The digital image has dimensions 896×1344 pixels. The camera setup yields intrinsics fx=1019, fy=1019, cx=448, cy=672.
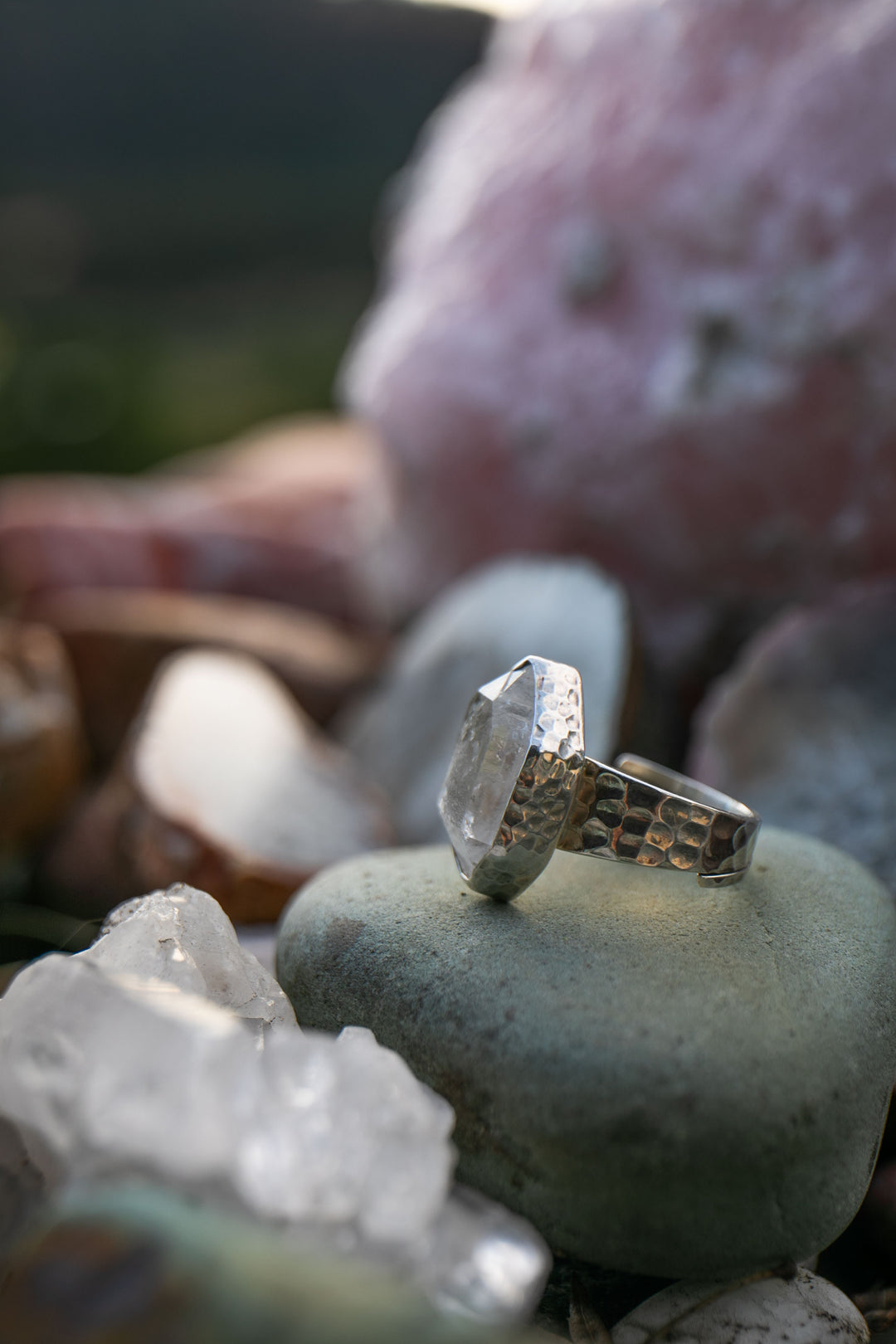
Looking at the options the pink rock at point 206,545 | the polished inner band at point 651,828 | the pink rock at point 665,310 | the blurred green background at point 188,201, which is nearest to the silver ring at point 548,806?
the polished inner band at point 651,828

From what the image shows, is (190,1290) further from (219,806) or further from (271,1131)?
(219,806)

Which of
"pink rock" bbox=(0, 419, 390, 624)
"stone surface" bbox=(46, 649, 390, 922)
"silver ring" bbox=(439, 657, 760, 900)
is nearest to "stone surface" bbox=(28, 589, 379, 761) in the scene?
"stone surface" bbox=(46, 649, 390, 922)

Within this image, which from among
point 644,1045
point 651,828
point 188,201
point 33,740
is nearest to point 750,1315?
point 644,1045

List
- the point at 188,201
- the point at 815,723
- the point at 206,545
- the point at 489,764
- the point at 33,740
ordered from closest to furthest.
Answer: the point at 489,764 → the point at 815,723 → the point at 33,740 → the point at 206,545 → the point at 188,201

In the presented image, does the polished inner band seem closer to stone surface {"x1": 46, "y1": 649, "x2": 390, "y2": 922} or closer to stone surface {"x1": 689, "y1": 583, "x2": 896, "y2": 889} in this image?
stone surface {"x1": 689, "y1": 583, "x2": 896, "y2": 889}

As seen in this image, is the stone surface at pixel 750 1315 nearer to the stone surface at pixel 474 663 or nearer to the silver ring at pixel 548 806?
the silver ring at pixel 548 806

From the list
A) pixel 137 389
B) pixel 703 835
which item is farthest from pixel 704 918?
pixel 137 389
